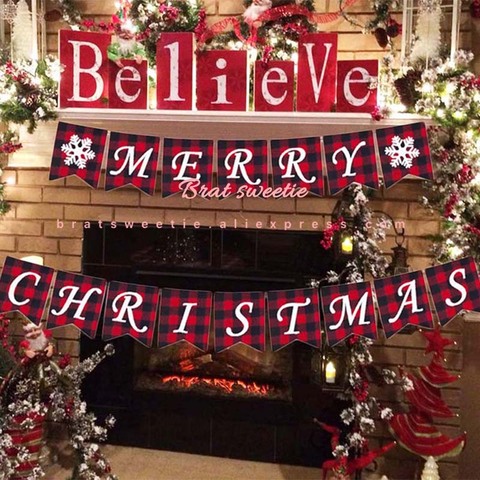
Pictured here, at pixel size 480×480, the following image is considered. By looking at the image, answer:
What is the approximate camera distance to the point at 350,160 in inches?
131

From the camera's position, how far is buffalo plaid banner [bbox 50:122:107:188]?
3457 mm

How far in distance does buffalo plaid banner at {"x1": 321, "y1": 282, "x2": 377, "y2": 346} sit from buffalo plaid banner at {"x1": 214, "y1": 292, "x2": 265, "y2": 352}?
353 millimetres

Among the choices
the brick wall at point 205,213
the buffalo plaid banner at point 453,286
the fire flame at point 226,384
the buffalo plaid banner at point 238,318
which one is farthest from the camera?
the fire flame at point 226,384

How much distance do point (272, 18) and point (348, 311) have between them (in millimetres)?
1748

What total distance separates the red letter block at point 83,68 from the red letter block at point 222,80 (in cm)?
57

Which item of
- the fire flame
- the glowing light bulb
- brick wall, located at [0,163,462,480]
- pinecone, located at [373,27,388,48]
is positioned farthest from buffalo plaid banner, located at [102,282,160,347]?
pinecone, located at [373,27,388,48]

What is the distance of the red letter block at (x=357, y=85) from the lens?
138 inches

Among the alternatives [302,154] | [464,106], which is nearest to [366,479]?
[302,154]

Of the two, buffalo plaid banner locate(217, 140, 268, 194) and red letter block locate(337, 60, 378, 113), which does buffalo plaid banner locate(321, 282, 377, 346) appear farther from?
red letter block locate(337, 60, 378, 113)

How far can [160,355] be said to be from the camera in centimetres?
443

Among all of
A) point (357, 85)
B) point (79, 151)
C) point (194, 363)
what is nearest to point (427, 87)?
point (357, 85)

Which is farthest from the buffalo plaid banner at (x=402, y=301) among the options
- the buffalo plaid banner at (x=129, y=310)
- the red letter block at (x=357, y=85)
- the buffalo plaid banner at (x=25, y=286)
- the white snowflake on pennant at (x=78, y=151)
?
the buffalo plaid banner at (x=25, y=286)

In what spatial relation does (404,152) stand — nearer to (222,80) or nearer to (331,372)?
(222,80)

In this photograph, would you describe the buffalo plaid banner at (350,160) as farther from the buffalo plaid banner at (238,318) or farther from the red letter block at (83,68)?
the red letter block at (83,68)
